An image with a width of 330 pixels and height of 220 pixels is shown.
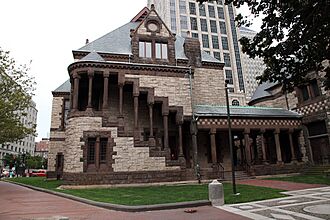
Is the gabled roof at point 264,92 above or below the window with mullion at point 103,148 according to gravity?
above

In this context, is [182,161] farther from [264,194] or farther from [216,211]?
[216,211]

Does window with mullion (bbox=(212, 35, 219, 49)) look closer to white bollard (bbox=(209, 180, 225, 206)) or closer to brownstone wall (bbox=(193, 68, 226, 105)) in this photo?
brownstone wall (bbox=(193, 68, 226, 105))

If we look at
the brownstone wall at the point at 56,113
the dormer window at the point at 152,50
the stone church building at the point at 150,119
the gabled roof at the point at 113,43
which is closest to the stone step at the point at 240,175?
the stone church building at the point at 150,119

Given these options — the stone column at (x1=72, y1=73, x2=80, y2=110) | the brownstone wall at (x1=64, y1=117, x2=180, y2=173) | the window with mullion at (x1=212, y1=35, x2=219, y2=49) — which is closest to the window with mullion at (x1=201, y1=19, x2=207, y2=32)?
the window with mullion at (x1=212, y1=35, x2=219, y2=49)

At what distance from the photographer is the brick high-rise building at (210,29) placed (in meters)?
68.4

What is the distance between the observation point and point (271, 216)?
724cm

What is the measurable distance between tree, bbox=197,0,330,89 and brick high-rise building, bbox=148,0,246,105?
59861 millimetres

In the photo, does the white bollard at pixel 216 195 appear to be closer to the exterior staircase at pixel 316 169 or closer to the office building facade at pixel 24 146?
the exterior staircase at pixel 316 169

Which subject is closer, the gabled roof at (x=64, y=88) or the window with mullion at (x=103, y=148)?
the window with mullion at (x=103, y=148)

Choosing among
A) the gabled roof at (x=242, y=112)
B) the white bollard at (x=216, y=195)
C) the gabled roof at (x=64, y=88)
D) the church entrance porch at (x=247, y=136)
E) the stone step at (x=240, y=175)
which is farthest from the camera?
the gabled roof at (x=64, y=88)

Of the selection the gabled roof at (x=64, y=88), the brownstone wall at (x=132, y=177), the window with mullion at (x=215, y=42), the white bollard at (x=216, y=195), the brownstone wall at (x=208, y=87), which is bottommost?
the white bollard at (x=216, y=195)

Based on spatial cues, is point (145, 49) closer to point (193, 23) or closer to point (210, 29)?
point (193, 23)

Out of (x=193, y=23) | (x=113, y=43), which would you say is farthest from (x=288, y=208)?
(x=193, y=23)

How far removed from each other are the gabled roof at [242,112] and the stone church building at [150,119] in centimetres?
8
